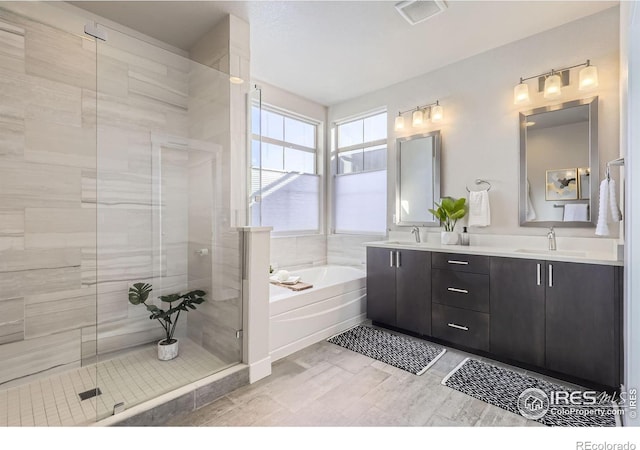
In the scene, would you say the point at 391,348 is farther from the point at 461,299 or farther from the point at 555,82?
the point at 555,82

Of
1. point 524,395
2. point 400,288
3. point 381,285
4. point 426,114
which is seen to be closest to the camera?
point 524,395

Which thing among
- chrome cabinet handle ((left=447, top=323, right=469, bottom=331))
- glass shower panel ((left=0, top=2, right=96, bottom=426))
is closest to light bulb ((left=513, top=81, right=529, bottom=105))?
chrome cabinet handle ((left=447, top=323, right=469, bottom=331))

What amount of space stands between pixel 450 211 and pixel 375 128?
153cm

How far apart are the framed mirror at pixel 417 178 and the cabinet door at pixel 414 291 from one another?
640 millimetres

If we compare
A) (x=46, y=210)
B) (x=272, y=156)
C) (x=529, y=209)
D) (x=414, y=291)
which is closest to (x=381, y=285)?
(x=414, y=291)

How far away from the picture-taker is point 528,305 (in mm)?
2184

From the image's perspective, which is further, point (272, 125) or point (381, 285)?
point (272, 125)

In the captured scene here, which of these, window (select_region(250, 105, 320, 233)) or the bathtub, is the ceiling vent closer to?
window (select_region(250, 105, 320, 233))

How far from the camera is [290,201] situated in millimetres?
3848

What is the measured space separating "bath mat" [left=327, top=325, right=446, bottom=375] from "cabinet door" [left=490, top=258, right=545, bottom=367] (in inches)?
19.9

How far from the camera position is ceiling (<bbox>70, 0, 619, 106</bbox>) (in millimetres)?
2232

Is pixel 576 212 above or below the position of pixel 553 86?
below

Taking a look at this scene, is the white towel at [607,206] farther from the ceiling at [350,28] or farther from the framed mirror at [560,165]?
the ceiling at [350,28]

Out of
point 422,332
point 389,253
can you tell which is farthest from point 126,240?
point 422,332
